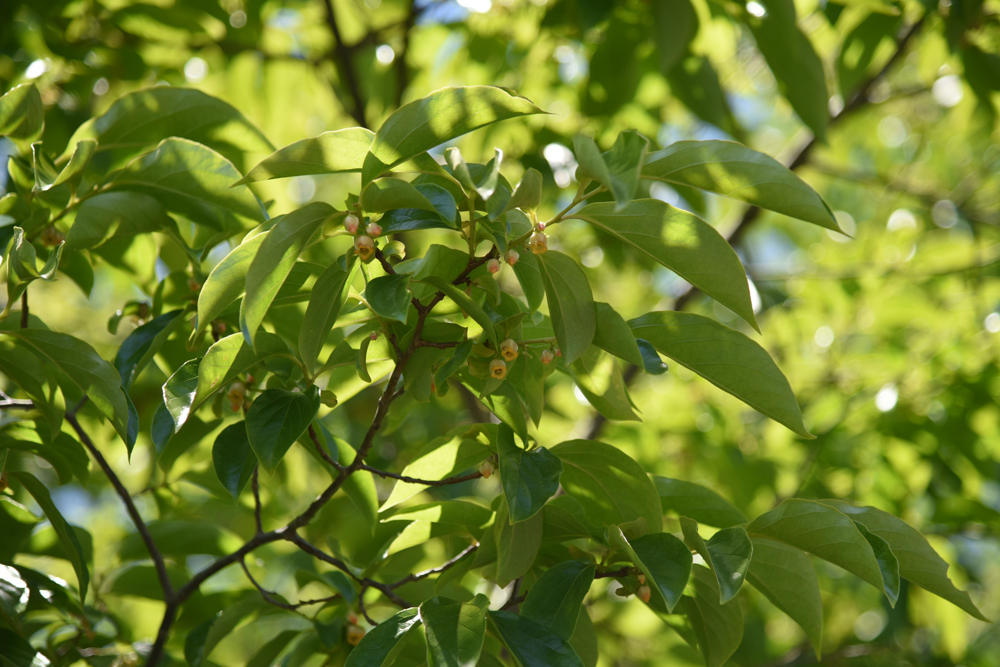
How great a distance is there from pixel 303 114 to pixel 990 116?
7.10 ft

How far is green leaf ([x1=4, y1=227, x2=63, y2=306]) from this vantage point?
81 centimetres

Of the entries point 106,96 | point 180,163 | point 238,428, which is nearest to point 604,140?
point 180,163

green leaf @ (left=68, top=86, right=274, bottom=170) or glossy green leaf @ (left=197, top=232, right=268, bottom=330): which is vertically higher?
green leaf @ (left=68, top=86, right=274, bottom=170)

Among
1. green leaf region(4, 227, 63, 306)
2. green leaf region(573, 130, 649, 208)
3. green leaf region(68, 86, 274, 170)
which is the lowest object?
green leaf region(4, 227, 63, 306)

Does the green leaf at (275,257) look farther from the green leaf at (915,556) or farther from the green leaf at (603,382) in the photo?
the green leaf at (915,556)

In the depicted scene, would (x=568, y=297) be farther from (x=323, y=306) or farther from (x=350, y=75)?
(x=350, y=75)

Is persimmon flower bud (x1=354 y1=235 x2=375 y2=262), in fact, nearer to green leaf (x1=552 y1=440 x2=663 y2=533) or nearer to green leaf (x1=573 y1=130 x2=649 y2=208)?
green leaf (x1=573 y1=130 x2=649 y2=208)

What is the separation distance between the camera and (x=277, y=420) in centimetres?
79

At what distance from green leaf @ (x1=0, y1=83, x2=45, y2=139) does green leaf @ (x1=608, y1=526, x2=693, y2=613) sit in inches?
38.1

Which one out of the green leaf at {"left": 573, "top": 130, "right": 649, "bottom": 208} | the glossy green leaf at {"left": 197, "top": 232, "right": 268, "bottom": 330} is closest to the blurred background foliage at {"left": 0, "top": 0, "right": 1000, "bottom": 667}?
the glossy green leaf at {"left": 197, "top": 232, "right": 268, "bottom": 330}

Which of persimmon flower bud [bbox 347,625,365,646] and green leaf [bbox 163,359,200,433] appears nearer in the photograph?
green leaf [bbox 163,359,200,433]

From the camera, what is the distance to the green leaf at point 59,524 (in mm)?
955

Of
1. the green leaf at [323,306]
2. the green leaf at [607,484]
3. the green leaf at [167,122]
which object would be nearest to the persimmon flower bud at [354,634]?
the green leaf at [607,484]

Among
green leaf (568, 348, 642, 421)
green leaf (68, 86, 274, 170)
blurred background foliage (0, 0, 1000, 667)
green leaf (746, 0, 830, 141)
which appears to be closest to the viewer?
green leaf (568, 348, 642, 421)
